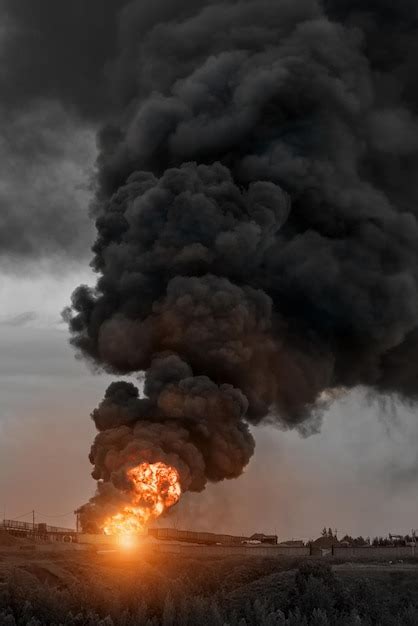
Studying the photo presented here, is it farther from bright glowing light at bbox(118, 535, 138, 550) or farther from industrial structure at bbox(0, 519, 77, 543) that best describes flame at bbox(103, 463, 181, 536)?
industrial structure at bbox(0, 519, 77, 543)

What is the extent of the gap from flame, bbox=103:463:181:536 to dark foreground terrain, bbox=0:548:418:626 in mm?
5623

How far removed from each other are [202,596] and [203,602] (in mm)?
3820

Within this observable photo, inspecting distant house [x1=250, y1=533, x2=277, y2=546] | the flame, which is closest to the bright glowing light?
the flame

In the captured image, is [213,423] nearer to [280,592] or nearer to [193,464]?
[193,464]

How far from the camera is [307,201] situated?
99.1 metres

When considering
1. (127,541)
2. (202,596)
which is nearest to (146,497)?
(127,541)

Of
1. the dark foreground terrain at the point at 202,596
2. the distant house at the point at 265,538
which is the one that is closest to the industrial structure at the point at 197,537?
the distant house at the point at 265,538

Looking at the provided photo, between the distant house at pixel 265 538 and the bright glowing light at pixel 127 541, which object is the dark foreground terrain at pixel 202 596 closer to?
the bright glowing light at pixel 127 541

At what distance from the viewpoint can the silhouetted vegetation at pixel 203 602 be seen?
38375mm

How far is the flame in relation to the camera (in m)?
Answer: 78.1

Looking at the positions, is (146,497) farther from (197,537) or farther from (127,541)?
(197,537)

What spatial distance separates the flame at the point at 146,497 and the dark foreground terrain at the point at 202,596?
562 centimetres

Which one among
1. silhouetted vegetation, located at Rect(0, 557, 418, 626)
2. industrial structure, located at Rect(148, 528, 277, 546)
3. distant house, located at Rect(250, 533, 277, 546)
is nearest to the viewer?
silhouetted vegetation, located at Rect(0, 557, 418, 626)

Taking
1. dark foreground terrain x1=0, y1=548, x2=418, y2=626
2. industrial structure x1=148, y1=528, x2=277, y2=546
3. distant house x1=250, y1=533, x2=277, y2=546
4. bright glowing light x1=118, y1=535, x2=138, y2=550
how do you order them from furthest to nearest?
distant house x1=250, y1=533, x2=277, y2=546
industrial structure x1=148, y1=528, x2=277, y2=546
bright glowing light x1=118, y1=535, x2=138, y2=550
dark foreground terrain x1=0, y1=548, x2=418, y2=626
